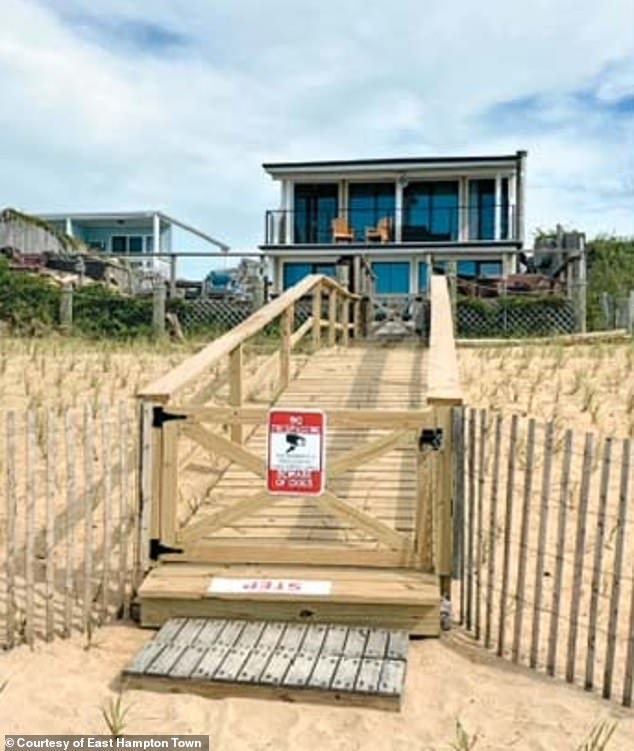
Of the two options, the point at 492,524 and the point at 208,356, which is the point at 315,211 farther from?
the point at 492,524

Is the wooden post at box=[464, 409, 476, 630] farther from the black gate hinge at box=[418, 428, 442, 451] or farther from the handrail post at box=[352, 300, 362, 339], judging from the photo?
the handrail post at box=[352, 300, 362, 339]

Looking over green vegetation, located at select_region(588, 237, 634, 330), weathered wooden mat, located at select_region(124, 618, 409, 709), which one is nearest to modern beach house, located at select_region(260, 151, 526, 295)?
green vegetation, located at select_region(588, 237, 634, 330)

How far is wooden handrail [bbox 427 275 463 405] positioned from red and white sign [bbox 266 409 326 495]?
665 mm

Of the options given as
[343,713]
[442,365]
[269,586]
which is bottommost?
[343,713]

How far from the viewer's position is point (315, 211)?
102 ft

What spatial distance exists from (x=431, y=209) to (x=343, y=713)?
27674 mm

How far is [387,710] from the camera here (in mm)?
3770

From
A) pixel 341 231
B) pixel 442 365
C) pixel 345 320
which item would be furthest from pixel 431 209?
Result: pixel 442 365

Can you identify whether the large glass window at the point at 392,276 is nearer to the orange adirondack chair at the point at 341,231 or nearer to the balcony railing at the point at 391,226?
the balcony railing at the point at 391,226

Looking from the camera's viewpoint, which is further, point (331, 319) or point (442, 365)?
point (331, 319)

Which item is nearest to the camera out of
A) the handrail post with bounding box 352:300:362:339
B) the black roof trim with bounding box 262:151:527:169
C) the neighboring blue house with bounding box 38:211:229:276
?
the handrail post with bounding box 352:300:362:339

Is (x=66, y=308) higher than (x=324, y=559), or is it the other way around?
(x=66, y=308)

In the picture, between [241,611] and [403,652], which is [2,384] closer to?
[241,611]

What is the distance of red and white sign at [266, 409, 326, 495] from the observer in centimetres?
481
